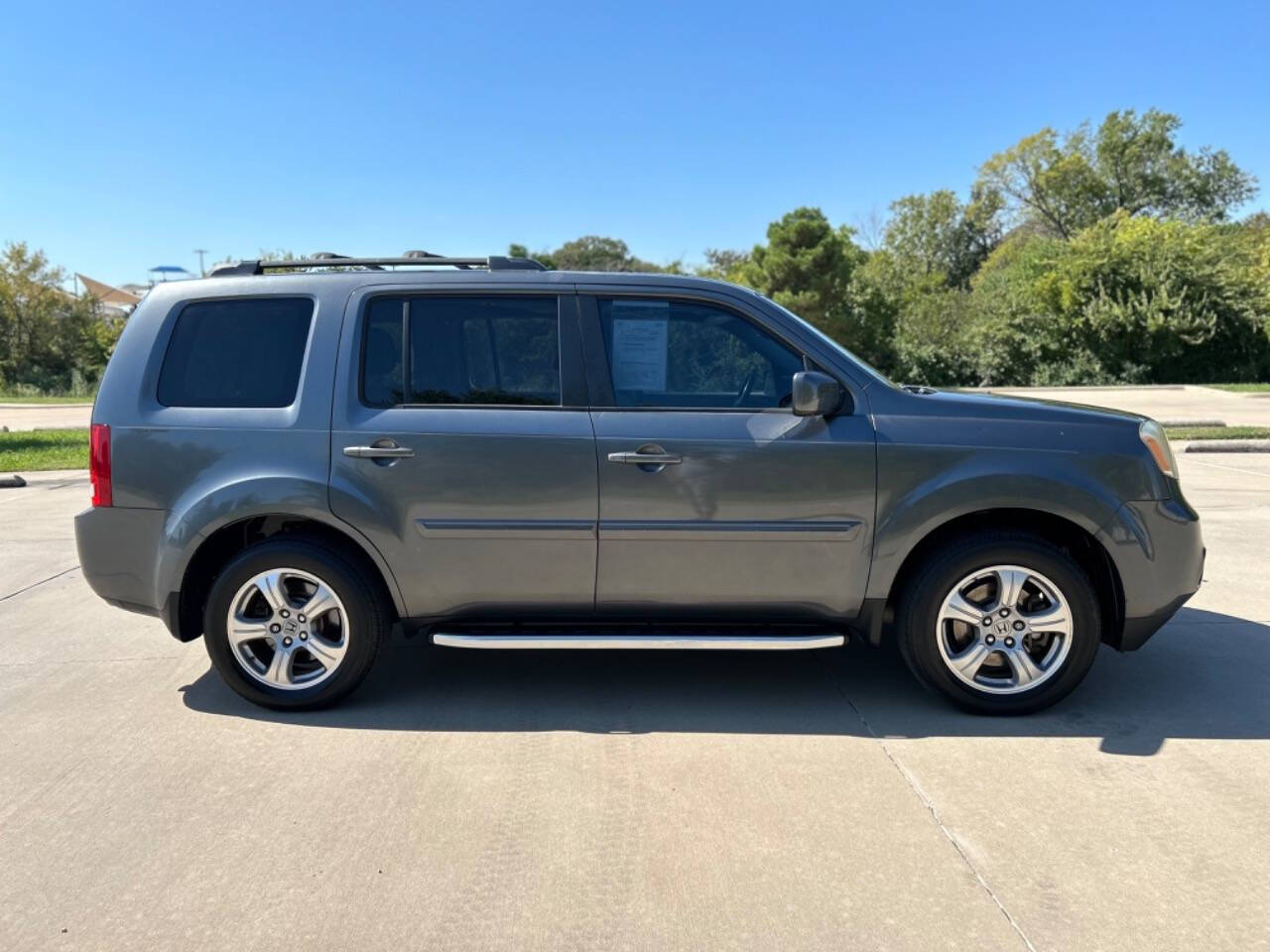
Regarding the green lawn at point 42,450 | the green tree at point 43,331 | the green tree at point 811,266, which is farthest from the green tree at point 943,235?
the green lawn at point 42,450

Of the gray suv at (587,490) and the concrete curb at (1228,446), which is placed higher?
the gray suv at (587,490)

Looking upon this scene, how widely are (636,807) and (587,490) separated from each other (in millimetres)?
1313

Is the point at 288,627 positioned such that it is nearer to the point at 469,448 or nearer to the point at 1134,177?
the point at 469,448

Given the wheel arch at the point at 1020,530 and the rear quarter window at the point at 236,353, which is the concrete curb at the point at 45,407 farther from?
the wheel arch at the point at 1020,530

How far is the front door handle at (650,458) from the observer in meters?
3.92

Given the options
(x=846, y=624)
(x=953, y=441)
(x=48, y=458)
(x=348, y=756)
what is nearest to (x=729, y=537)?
(x=846, y=624)

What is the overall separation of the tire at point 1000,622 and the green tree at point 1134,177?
58.3 meters

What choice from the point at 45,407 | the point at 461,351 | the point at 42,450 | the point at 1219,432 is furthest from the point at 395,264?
the point at 45,407

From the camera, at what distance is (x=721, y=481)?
3936mm

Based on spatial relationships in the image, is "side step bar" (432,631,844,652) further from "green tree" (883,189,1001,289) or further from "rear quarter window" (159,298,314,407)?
"green tree" (883,189,1001,289)

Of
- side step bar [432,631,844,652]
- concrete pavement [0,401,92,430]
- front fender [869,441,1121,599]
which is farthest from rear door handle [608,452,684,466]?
concrete pavement [0,401,92,430]

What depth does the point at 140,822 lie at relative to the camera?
3240 millimetres

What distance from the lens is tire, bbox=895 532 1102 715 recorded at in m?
3.93

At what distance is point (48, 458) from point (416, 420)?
41.0 ft
